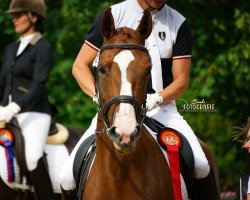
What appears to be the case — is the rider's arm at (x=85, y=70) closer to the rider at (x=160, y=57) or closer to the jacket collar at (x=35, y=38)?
the rider at (x=160, y=57)

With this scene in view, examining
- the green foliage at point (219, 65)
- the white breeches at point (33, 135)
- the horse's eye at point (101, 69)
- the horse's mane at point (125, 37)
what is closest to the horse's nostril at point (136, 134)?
the horse's eye at point (101, 69)

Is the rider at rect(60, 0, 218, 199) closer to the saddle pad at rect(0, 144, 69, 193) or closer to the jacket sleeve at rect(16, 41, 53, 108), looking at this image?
the jacket sleeve at rect(16, 41, 53, 108)

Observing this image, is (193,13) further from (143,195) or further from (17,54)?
(143,195)

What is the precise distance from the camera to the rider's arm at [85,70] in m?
7.73

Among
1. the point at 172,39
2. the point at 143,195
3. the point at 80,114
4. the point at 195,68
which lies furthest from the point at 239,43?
the point at 143,195

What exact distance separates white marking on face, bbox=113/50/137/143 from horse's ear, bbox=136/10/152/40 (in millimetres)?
403

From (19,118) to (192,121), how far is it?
4.06 metres

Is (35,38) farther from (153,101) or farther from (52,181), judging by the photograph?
(153,101)

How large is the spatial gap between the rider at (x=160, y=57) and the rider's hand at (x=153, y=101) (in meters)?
0.44

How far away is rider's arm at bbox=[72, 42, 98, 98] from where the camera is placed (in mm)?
7727

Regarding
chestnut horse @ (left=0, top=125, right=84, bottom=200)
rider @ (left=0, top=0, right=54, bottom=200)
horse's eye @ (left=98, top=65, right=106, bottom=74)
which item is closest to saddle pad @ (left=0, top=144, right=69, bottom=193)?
chestnut horse @ (left=0, top=125, right=84, bottom=200)

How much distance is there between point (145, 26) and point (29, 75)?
4433 mm

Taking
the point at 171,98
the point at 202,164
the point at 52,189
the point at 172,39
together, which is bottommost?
the point at 52,189

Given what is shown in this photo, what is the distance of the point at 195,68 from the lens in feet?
48.6
